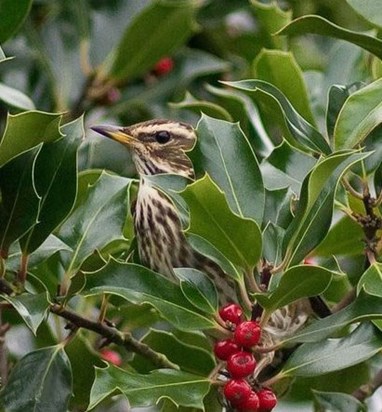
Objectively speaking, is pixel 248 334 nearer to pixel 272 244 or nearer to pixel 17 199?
pixel 272 244

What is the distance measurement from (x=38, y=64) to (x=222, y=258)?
223cm

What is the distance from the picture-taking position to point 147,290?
287cm

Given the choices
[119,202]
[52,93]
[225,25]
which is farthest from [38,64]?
[119,202]

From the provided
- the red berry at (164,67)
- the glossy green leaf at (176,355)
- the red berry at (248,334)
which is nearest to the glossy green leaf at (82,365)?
the glossy green leaf at (176,355)

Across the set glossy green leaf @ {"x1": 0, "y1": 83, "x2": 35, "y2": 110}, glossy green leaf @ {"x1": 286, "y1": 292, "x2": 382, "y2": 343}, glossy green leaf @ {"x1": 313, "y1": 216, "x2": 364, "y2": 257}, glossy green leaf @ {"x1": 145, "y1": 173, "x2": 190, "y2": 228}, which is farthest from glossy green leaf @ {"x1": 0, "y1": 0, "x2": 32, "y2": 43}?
glossy green leaf @ {"x1": 286, "y1": 292, "x2": 382, "y2": 343}

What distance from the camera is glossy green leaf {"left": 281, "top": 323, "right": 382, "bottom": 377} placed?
2.77 metres

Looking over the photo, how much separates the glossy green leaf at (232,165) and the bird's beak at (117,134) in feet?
2.94

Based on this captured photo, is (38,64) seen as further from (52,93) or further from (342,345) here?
(342,345)

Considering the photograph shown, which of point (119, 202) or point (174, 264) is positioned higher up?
point (119, 202)

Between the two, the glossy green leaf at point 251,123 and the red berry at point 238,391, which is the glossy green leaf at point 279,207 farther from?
the glossy green leaf at point 251,123

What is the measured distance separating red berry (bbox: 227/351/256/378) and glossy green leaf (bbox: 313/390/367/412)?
0.53 m

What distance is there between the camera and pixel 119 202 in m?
3.17

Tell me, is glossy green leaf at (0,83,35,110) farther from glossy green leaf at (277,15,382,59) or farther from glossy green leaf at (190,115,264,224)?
glossy green leaf at (277,15,382,59)

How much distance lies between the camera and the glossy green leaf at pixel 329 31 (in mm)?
2879
